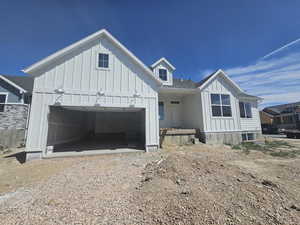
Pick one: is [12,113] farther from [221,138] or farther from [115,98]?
[221,138]

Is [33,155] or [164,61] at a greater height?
[164,61]

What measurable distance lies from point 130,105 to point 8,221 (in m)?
5.95

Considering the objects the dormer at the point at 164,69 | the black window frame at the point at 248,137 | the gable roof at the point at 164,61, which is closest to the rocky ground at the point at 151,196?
the black window frame at the point at 248,137

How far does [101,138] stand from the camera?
43.8 feet

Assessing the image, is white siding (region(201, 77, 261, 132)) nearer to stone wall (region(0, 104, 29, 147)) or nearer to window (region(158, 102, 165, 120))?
window (region(158, 102, 165, 120))

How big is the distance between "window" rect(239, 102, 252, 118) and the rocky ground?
7675mm

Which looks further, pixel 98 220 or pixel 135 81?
pixel 135 81

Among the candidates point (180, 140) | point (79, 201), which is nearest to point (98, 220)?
point (79, 201)

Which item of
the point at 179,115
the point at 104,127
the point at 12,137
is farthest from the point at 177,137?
the point at 12,137

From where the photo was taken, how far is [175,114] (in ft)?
39.1

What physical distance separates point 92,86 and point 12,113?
8.53 m

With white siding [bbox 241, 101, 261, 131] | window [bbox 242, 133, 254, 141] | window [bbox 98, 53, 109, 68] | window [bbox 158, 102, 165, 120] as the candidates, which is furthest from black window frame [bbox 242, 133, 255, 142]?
window [bbox 98, 53, 109, 68]

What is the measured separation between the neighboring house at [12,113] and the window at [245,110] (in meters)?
18.5

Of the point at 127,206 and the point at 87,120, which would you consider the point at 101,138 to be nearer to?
the point at 87,120
